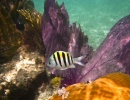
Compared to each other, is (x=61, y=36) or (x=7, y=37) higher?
(x=7, y=37)

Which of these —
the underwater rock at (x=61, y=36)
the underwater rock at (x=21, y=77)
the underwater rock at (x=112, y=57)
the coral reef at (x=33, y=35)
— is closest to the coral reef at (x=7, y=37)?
the underwater rock at (x=21, y=77)

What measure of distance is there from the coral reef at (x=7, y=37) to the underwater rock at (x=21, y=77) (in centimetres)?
17

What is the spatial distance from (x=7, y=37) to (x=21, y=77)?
0.95 m

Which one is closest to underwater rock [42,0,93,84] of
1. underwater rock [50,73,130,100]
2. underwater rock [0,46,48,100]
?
underwater rock [0,46,48,100]

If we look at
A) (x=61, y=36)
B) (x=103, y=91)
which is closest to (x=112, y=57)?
(x=61, y=36)

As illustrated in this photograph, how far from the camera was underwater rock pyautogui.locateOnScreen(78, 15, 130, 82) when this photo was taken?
3045mm

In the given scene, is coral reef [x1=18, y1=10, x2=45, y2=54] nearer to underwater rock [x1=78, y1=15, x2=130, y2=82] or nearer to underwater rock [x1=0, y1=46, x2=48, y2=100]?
underwater rock [x1=0, y1=46, x2=48, y2=100]

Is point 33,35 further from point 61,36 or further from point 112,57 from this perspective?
point 112,57

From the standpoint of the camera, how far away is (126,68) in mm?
2957

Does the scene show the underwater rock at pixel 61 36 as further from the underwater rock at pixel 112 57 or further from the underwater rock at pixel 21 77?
the underwater rock at pixel 112 57

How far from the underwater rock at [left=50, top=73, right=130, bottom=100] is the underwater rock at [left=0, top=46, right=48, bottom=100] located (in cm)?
153

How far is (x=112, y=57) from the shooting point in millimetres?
3209

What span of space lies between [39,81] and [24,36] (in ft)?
4.79

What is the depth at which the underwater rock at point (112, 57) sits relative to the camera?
3045 mm
